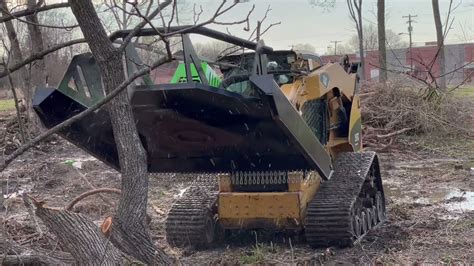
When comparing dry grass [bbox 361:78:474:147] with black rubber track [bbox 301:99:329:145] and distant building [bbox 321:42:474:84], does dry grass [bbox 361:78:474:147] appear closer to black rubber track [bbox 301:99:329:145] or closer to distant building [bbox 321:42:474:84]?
distant building [bbox 321:42:474:84]

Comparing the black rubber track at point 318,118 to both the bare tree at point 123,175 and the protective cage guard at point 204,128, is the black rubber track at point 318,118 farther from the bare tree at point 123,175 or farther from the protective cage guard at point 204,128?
the bare tree at point 123,175

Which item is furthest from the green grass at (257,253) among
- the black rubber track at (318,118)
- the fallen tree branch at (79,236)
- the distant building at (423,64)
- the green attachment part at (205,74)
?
the distant building at (423,64)

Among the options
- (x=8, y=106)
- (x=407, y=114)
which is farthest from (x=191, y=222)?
(x=8, y=106)

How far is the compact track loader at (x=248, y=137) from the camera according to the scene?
577 centimetres

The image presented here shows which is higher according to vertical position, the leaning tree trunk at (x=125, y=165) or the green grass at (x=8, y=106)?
the leaning tree trunk at (x=125, y=165)

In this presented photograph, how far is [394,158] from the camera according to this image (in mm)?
14117

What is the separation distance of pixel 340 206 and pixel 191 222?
1501 mm

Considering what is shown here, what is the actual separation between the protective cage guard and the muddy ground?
33.3 inches

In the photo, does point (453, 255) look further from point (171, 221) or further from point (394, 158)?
point (394, 158)

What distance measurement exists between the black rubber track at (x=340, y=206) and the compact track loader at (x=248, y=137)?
1 cm

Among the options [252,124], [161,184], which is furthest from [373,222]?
[161,184]

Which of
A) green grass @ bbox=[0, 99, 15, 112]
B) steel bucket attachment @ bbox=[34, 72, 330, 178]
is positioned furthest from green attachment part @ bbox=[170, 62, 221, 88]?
green grass @ bbox=[0, 99, 15, 112]

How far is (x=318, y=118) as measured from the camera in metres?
7.49

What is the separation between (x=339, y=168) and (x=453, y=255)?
1726mm
